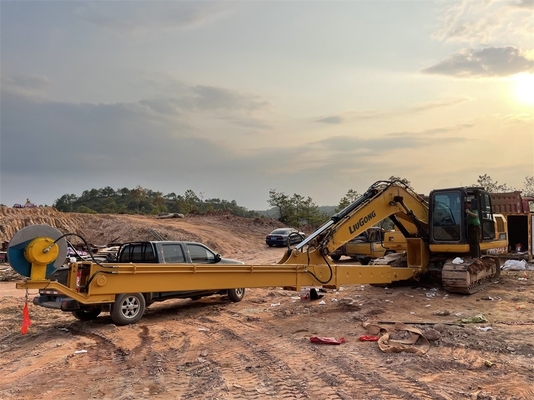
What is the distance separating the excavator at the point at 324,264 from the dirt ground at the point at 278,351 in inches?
24.1

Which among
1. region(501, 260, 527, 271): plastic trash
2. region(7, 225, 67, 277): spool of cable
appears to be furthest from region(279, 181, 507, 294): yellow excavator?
region(7, 225, 67, 277): spool of cable

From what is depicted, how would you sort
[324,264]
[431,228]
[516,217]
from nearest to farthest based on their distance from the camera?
[324,264] < [431,228] < [516,217]

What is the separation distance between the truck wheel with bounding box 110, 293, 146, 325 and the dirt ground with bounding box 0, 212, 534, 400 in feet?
0.82

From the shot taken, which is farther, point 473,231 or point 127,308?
point 473,231

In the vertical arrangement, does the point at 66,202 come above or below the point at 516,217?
above

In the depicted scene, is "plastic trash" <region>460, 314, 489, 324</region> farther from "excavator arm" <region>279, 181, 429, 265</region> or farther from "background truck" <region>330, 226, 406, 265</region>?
"background truck" <region>330, 226, 406, 265</region>

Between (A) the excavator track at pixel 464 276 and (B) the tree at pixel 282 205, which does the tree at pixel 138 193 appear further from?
(A) the excavator track at pixel 464 276

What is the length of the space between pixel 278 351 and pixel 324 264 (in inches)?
113

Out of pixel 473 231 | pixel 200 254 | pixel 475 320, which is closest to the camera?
pixel 475 320

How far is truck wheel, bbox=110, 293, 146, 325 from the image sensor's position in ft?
28.9

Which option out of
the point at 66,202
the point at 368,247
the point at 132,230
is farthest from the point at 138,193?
the point at 368,247

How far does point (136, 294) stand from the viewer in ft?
30.1

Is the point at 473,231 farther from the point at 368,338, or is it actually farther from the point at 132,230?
the point at 132,230

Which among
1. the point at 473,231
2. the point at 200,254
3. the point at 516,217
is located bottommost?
the point at 200,254
